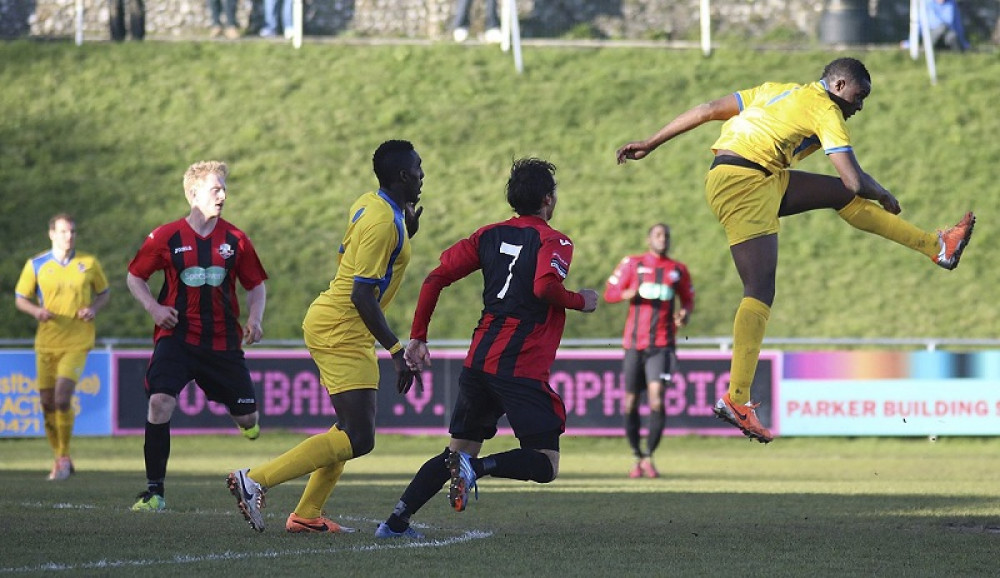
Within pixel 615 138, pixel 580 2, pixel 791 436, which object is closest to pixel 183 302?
pixel 791 436

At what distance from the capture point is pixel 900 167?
2659 centimetres

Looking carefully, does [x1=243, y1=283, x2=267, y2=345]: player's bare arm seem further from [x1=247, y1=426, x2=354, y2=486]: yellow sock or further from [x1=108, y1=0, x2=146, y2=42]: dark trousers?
[x1=108, y1=0, x2=146, y2=42]: dark trousers

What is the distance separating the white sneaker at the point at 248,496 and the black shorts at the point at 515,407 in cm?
108

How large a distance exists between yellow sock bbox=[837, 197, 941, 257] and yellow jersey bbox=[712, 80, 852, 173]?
439 millimetres

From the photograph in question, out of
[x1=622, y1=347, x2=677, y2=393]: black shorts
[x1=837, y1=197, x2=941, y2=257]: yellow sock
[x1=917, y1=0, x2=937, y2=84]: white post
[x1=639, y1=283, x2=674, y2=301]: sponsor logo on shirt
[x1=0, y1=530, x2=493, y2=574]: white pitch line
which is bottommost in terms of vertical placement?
[x1=622, y1=347, x2=677, y2=393]: black shorts

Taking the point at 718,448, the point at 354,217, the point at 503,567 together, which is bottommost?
the point at 718,448

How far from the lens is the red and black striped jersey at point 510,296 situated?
804 cm

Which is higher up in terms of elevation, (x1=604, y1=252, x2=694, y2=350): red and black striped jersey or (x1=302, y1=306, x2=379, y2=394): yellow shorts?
(x1=302, y1=306, x2=379, y2=394): yellow shorts

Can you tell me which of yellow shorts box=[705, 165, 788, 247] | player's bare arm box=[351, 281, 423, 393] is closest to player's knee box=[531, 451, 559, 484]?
player's bare arm box=[351, 281, 423, 393]

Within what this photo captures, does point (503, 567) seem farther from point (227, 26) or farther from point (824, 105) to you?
point (227, 26)

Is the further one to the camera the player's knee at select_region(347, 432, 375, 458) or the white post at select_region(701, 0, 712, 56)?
the white post at select_region(701, 0, 712, 56)

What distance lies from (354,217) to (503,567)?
7.20 feet

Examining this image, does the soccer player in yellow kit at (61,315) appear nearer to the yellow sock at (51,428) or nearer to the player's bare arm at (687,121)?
the yellow sock at (51,428)

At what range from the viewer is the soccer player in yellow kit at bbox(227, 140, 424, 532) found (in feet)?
27.4
